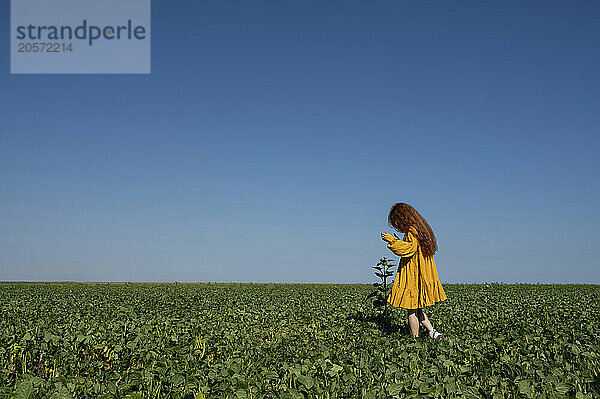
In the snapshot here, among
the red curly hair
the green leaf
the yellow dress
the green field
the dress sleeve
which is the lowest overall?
the green field

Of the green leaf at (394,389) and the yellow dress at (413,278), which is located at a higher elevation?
the yellow dress at (413,278)

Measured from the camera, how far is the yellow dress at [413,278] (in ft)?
31.4

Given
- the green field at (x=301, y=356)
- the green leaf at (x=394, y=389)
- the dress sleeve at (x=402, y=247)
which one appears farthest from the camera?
the dress sleeve at (x=402, y=247)

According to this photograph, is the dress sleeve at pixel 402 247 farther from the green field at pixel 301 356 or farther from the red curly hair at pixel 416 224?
the green field at pixel 301 356

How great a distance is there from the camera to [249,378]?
6297mm

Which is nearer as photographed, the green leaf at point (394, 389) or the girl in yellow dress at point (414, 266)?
the green leaf at point (394, 389)

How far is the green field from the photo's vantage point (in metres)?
5.88

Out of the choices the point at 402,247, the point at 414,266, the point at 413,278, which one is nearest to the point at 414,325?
the point at 413,278

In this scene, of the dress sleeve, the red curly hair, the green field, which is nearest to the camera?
the green field

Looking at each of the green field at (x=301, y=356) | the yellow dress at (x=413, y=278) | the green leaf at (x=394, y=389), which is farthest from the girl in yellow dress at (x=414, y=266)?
the green leaf at (x=394, y=389)

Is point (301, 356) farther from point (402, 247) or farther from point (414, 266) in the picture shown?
point (414, 266)

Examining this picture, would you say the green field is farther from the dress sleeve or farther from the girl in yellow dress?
the dress sleeve

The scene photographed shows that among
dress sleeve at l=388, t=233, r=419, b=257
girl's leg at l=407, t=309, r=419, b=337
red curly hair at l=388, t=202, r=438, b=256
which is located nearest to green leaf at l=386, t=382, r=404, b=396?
dress sleeve at l=388, t=233, r=419, b=257

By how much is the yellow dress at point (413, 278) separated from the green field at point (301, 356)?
74 centimetres
